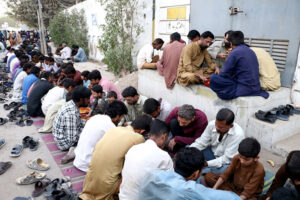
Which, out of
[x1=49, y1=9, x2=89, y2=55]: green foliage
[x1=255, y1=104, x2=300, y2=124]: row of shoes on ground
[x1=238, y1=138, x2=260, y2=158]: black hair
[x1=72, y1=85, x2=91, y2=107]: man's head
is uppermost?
[x1=49, y1=9, x2=89, y2=55]: green foliage

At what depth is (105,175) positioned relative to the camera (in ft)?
8.20

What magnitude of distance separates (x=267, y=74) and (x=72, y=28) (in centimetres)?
1443

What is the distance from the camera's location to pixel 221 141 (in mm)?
3188

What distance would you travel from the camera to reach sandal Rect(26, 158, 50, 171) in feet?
11.7

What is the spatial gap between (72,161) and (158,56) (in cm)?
383

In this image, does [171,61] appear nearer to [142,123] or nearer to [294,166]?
[142,123]

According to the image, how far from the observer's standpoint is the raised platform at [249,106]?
361cm

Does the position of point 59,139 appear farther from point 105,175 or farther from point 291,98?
point 291,98

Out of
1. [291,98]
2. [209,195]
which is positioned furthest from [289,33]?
[209,195]

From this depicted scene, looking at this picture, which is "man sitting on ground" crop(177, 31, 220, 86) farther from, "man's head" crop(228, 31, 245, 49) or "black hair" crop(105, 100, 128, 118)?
"black hair" crop(105, 100, 128, 118)

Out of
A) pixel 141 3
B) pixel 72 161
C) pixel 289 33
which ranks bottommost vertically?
pixel 72 161

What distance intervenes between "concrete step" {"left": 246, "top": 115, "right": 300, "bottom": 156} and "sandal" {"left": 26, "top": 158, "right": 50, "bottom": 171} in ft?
10.6

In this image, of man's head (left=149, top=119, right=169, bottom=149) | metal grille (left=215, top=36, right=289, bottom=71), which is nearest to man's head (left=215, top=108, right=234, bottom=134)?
man's head (left=149, top=119, right=169, bottom=149)

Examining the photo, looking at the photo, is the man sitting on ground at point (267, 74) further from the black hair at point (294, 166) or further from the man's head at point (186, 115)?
the black hair at point (294, 166)
